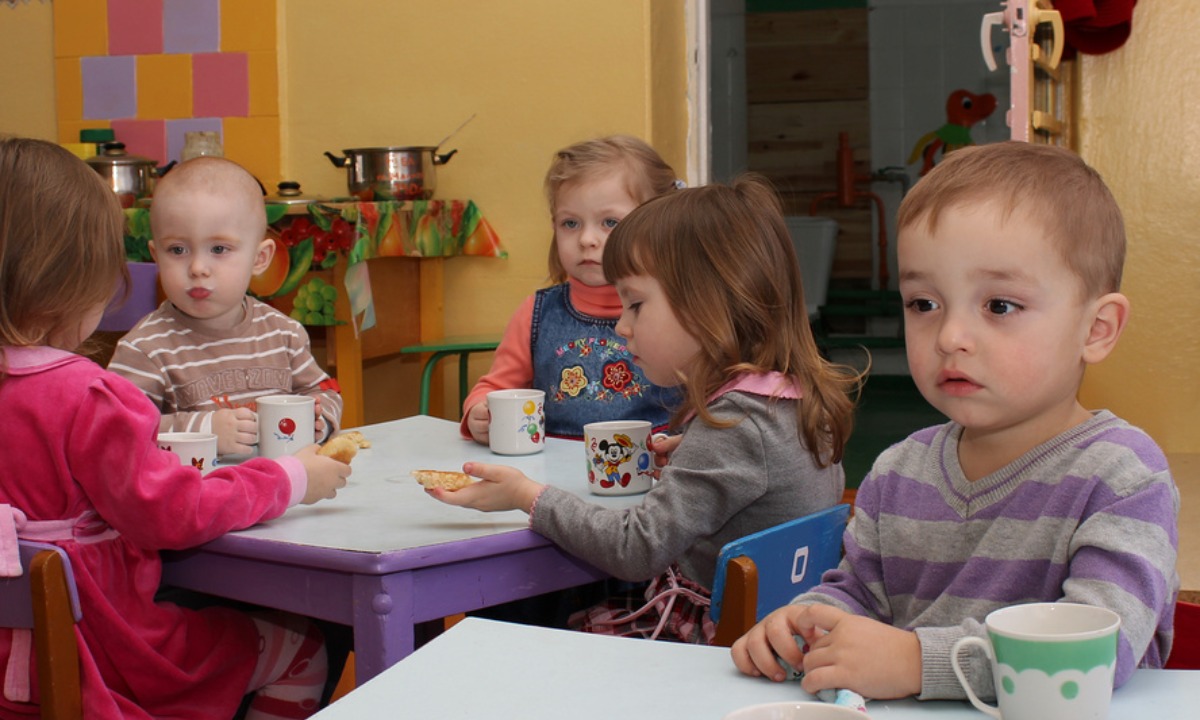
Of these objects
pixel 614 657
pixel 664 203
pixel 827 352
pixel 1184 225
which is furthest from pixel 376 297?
pixel 827 352

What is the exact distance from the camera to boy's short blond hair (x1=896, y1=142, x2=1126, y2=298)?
3.30 feet

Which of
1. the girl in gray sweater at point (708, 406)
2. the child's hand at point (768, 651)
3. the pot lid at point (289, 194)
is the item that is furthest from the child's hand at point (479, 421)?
the pot lid at point (289, 194)

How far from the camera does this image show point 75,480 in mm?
1438

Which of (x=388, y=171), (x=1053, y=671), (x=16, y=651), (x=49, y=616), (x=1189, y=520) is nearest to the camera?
(x=1053, y=671)

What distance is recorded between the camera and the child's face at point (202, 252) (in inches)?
79.9

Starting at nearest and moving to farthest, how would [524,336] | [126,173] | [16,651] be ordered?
[16,651] → [524,336] → [126,173]

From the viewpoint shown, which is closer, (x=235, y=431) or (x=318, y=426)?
(x=235, y=431)

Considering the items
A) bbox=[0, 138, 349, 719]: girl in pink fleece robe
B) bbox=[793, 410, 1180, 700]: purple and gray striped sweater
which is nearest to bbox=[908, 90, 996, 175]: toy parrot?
bbox=[0, 138, 349, 719]: girl in pink fleece robe

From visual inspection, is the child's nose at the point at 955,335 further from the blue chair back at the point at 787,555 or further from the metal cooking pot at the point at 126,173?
the metal cooking pot at the point at 126,173

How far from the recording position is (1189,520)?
318 centimetres

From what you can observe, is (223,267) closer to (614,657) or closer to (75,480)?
(75,480)

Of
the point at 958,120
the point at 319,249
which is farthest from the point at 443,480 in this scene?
the point at 958,120

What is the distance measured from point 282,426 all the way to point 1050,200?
1.17 metres

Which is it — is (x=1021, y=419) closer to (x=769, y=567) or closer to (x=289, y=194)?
(x=769, y=567)
